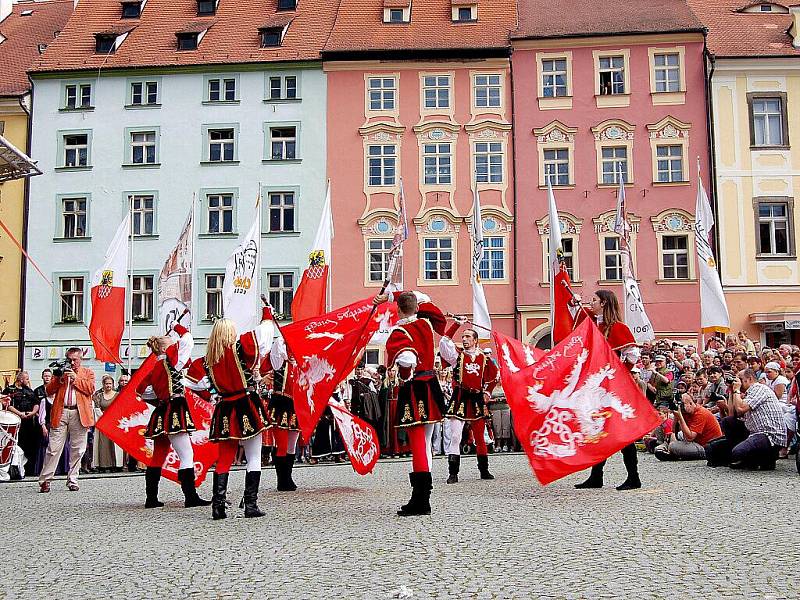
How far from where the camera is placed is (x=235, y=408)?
9797mm

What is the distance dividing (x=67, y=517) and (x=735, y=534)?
21.6 feet

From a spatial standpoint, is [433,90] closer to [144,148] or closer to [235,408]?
[144,148]

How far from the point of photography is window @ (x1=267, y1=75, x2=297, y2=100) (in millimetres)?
37344

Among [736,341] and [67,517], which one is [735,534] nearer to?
[67,517]

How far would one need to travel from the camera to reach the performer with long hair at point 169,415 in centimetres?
1105

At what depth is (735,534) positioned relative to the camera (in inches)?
305

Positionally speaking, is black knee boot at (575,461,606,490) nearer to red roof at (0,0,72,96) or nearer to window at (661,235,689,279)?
window at (661,235,689,279)

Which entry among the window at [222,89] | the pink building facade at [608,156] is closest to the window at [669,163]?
the pink building facade at [608,156]

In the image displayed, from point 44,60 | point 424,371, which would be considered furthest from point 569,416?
point 44,60

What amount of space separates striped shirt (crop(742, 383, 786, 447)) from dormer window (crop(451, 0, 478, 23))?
90.6ft

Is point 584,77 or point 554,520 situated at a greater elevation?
point 584,77

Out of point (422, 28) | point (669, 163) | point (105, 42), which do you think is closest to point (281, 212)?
point (422, 28)

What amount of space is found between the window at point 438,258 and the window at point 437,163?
215 cm

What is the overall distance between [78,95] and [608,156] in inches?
773
